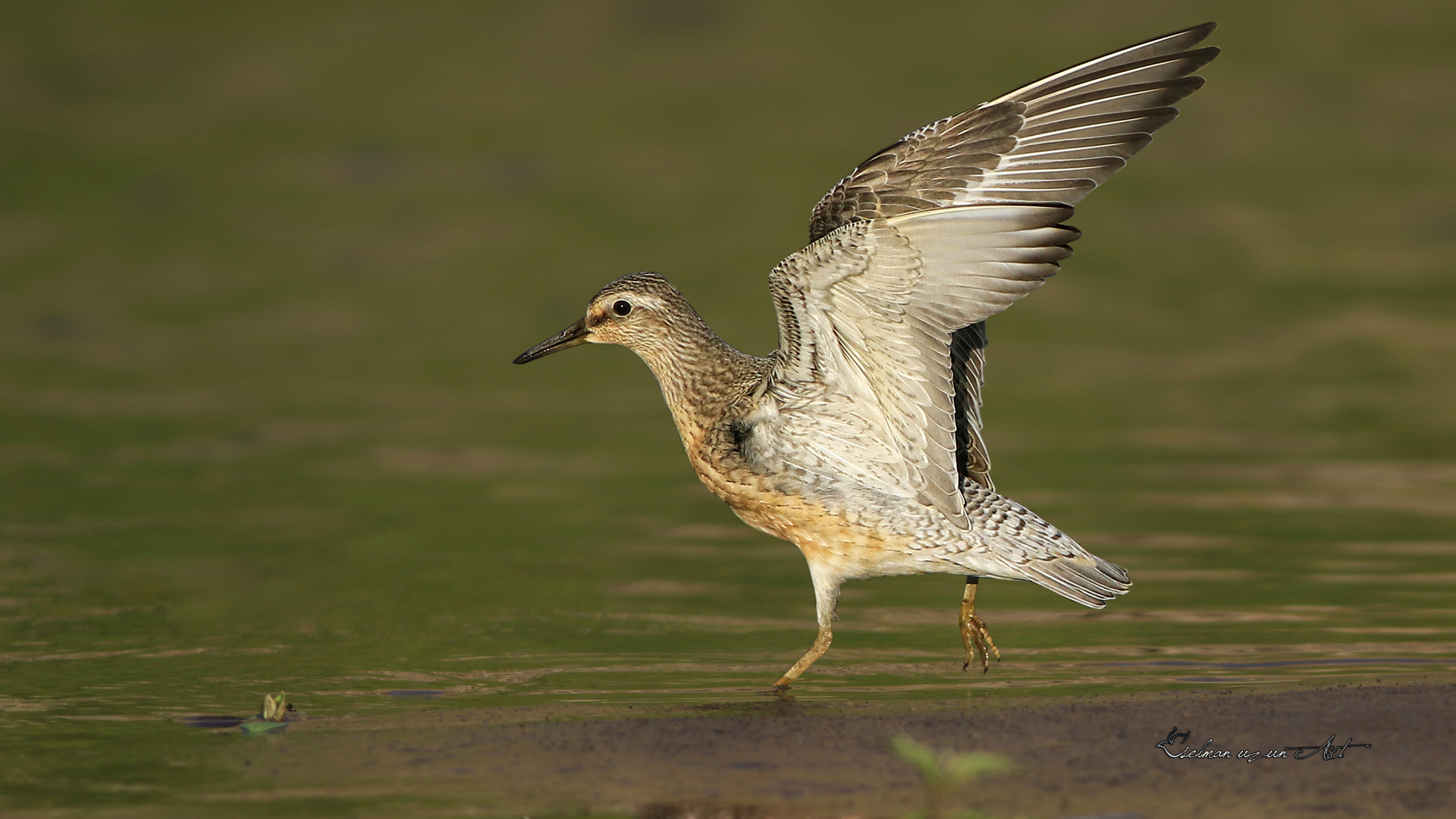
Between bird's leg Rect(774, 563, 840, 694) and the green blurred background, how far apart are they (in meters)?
0.11

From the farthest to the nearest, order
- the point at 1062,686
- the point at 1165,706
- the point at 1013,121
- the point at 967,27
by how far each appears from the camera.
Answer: the point at 967,27 < the point at 1013,121 < the point at 1062,686 < the point at 1165,706

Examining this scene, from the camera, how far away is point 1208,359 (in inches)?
606

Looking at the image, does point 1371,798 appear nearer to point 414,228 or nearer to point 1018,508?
point 1018,508

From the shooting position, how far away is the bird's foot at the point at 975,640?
307 inches

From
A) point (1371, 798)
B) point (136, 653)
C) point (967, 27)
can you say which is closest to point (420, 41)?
point (967, 27)

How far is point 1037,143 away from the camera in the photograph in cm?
787

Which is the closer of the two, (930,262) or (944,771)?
(944,771)

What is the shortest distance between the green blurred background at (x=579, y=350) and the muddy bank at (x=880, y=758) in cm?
46

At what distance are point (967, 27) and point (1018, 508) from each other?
16218 millimetres

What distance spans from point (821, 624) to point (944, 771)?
2387 millimetres

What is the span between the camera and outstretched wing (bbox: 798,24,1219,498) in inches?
301

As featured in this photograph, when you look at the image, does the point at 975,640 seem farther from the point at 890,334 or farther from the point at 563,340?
the point at 563,340

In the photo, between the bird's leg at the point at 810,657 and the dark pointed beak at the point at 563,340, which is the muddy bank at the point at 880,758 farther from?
the dark pointed beak at the point at 563,340

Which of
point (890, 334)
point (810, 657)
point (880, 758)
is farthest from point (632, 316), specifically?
point (880, 758)
